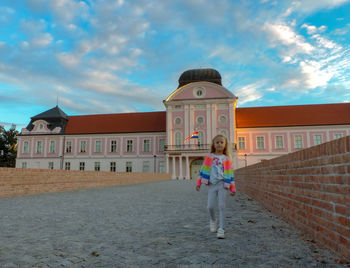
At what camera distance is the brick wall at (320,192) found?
2912 millimetres

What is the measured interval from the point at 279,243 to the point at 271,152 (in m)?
36.5

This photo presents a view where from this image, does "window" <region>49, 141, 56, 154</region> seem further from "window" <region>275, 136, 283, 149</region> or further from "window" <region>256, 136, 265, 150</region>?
"window" <region>275, 136, 283, 149</region>

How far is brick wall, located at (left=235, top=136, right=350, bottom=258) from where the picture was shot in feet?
9.55

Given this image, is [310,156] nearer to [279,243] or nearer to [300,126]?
[279,243]

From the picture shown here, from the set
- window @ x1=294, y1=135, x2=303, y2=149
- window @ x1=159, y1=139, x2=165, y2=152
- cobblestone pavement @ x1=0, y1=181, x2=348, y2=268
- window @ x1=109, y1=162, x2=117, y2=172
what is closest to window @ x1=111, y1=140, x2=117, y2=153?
window @ x1=109, y1=162, x2=117, y2=172

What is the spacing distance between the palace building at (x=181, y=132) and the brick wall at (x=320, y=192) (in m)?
31.4

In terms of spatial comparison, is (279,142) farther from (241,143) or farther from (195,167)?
(195,167)

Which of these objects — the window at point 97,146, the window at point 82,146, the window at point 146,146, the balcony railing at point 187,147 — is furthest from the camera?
the window at point 82,146

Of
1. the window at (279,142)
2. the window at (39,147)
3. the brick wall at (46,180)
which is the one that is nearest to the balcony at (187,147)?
the window at (279,142)

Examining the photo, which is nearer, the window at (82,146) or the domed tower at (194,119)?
the domed tower at (194,119)

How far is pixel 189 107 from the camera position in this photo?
126 ft

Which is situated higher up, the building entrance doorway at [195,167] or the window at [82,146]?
the window at [82,146]

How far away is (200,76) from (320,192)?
126 feet

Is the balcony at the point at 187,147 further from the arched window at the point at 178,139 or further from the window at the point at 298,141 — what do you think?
the window at the point at 298,141
